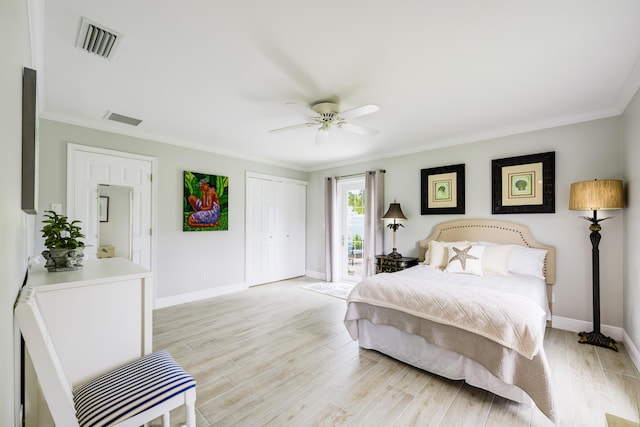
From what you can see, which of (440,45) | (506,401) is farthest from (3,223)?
(506,401)

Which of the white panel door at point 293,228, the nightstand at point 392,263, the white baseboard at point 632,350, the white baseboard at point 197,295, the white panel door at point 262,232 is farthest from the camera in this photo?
the white panel door at point 293,228

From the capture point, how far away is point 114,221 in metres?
3.66

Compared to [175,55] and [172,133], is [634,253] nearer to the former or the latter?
[175,55]

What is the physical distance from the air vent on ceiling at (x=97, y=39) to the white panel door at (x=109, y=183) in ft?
6.33

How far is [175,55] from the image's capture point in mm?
2107

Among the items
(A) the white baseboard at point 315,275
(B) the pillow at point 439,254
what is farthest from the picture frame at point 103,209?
(B) the pillow at point 439,254

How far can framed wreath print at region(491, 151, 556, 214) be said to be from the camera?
337 cm

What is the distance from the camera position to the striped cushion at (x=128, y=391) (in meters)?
1.15

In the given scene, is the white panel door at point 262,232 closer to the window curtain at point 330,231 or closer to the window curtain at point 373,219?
the window curtain at point 330,231

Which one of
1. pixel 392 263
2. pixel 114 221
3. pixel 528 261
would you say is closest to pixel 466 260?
pixel 528 261

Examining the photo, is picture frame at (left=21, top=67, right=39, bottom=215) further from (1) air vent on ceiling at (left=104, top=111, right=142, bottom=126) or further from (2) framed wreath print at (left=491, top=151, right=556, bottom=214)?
(2) framed wreath print at (left=491, top=151, right=556, bottom=214)

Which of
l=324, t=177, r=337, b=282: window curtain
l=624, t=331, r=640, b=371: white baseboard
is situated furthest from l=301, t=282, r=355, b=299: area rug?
l=624, t=331, r=640, b=371: white baseboard

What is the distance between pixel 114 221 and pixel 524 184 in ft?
17.4

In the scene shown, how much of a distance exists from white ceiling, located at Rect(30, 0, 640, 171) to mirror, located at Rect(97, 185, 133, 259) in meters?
0.85
